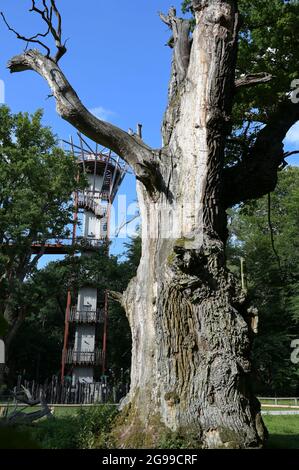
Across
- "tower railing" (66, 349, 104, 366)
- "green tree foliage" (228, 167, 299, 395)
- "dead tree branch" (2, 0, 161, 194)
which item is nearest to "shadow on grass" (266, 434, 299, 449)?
"dead tree branch" (2, 0, 161, 194)

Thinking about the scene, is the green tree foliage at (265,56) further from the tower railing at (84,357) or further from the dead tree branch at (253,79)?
the tower railing at (84,357)

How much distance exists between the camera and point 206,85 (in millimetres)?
6809

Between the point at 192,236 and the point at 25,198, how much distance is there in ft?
63.9

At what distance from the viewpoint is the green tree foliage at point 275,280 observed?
32781 mm

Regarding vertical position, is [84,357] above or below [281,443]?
above

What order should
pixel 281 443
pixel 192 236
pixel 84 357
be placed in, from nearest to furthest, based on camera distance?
pixel 192 236, pixel 281 443, pixel 84 357

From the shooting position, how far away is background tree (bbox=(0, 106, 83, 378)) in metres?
24.2

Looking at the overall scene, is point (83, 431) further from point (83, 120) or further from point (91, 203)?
point (91, 203)

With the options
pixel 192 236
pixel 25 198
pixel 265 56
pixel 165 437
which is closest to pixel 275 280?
pixel 25 198

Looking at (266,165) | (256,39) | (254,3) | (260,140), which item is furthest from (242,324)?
(254,3)

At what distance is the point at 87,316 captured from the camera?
107ft

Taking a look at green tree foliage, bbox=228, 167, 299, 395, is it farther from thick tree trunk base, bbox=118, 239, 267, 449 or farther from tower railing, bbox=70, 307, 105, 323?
thick tree trunk base, bbox=118, 239, 267, 449

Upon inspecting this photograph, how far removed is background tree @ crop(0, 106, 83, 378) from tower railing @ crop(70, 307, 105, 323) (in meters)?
7.22

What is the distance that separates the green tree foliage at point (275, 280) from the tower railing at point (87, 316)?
1111 cm
